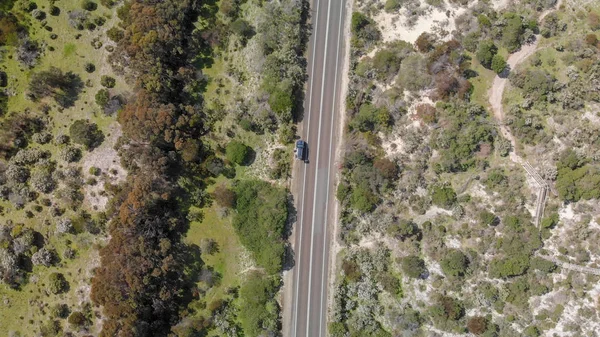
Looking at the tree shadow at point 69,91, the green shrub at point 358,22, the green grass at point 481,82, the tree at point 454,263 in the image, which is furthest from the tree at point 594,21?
the tree shadow at point 69,91

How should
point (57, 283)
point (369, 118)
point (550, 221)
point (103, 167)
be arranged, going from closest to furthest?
1. point (57, 283)
2. point (550, 221)
3. point (103, 167)
4. point (369, 118)

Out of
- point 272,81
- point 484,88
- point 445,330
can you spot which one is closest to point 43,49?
point 272,81

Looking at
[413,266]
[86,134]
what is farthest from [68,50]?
[413,266]

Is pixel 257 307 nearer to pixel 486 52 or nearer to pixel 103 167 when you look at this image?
pixel 103 167

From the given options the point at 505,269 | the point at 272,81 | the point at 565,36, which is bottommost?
the point at 505,269

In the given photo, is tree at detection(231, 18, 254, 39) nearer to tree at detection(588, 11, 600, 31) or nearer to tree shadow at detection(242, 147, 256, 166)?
tree shadow at detection(242, 147, 256, 166)

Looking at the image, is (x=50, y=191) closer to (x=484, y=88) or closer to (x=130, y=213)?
(x=130, y=213)

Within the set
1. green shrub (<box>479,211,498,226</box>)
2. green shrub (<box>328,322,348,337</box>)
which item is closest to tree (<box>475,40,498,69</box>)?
green shrub (<box>479,211,498,226</box>)
